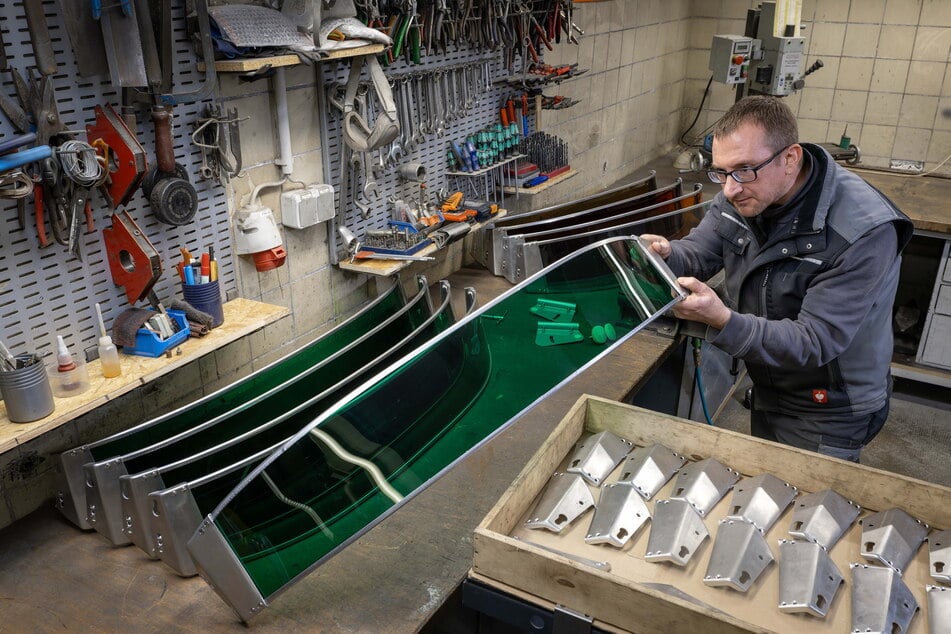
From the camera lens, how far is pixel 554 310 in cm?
197

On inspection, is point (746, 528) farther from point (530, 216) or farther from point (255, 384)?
point (530, 216)

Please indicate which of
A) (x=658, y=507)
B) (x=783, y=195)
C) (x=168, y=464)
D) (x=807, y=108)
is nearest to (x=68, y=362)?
(x=168, y=464)

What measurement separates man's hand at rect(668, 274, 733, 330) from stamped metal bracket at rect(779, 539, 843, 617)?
1.75ft

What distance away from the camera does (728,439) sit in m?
1.94

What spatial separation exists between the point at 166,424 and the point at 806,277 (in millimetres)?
1798

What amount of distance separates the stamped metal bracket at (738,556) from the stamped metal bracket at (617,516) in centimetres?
18

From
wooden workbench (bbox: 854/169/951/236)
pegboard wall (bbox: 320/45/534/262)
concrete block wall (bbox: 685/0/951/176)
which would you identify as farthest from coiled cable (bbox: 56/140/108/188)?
concrete block wall (bbox: 685/0/951/176)

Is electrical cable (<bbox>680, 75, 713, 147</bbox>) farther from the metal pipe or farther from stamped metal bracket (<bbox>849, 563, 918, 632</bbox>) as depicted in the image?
stamped metal bracket (<bbox>849, 563, 918, 632</bbox>)

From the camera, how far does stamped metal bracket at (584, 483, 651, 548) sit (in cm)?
169

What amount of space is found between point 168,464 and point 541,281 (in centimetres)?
108

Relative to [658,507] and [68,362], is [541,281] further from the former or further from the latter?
[68,362]

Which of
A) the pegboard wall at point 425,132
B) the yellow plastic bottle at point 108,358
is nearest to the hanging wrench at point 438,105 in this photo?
the pegboard wall at point 425,132

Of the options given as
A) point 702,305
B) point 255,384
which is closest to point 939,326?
point 702,305

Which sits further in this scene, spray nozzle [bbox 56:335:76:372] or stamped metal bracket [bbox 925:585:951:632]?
spray nozzle [bbox 56:335:76:372]
